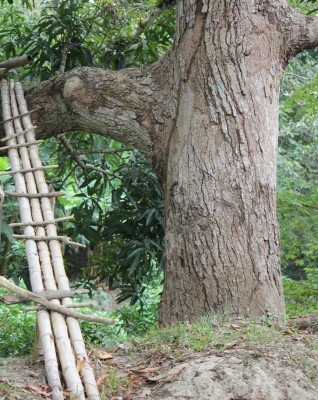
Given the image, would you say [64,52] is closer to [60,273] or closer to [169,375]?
[60,273]

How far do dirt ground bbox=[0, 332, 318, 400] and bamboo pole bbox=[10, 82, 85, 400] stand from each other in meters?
0.13

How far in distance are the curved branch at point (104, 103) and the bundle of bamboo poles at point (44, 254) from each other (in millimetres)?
246

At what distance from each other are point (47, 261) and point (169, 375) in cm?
100

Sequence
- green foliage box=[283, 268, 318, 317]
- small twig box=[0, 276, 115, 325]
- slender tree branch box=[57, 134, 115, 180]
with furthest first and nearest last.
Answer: slender tree branch box=[57, 134, 115, 180] < green foliage box=[283, 268, 318, 317] < small twig box=[0, 276, 115, 325]

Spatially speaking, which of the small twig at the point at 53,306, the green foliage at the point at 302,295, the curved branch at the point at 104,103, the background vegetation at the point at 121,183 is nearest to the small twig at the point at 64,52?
the background vegetation at the point at 121,183

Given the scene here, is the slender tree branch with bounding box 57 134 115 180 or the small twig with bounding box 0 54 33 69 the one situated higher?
the small twig with bounding box 0 54 33 69

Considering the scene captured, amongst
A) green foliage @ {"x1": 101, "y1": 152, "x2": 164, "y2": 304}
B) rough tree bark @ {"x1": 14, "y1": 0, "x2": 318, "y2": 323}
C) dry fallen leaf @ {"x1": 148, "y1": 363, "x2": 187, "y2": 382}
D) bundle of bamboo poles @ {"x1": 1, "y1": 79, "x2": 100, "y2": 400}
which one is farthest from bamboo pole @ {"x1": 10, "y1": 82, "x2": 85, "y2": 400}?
green foliage @ {"x1": 101, "y1": 152, "x2": 164, "y2": 304}

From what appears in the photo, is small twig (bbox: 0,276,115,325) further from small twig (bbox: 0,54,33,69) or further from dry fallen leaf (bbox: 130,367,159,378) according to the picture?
small twig (bbox: 0,54,33,69)

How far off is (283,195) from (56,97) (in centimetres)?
216

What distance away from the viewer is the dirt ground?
3.02 m

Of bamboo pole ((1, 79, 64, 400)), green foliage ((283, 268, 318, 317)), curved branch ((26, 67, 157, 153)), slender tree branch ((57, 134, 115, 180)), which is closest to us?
bamboo pole ((1, 79, 64, 400))

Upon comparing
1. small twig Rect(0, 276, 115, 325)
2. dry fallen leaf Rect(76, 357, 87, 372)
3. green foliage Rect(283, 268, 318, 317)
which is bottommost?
green foliage Rect(283, 268, 318, 317)

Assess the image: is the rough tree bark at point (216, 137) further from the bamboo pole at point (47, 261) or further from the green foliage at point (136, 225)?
the green foliage at point (136, 225)

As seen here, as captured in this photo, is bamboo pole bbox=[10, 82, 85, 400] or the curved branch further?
the curved branch
